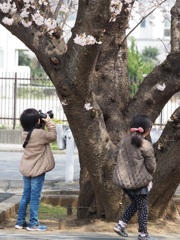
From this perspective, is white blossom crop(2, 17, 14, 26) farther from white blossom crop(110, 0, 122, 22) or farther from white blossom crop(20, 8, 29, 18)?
white blossom crop(110, 0, 122, 22)

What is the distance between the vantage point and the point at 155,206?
9.63m

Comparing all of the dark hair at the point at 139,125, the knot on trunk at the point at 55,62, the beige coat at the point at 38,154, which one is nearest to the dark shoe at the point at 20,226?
the beige coat at the point at 38,154

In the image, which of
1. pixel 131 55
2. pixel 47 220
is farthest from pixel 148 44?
pixel 47 220

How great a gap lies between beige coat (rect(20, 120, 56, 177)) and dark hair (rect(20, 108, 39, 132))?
10 cm

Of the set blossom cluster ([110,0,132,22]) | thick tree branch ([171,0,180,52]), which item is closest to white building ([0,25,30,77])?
thick tree branch ([171,0,180,52])

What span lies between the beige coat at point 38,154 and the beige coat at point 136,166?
A: 129 cm

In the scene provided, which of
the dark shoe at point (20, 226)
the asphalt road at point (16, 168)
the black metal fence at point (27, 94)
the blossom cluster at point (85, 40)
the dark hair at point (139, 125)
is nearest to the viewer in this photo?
the blossom cluster at point (85, 40)

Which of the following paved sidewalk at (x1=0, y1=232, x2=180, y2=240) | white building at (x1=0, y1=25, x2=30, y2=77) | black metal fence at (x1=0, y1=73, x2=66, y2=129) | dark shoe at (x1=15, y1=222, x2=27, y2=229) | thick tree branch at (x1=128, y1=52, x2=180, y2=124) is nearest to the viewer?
paved sidewalk at (x1=0, y1=232, x2=180, y2=240)

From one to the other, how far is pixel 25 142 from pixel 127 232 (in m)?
1.60

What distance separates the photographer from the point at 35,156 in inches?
374

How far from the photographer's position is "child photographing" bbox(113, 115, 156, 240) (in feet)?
27.5

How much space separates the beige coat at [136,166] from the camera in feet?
27.5

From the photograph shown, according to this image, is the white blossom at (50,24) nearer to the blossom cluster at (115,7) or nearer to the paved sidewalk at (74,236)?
the blossom cluster at (115,7)

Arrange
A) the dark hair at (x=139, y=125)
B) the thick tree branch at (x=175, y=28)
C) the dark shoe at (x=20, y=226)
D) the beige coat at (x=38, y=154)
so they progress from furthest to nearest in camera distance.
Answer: the thick tree branch at (x=175, y=28), the dark shoe at (x=20, y=226), the beige coat at (x=38, y=154), the dark hair at (x=139, y=125)
